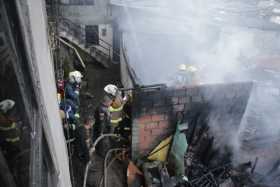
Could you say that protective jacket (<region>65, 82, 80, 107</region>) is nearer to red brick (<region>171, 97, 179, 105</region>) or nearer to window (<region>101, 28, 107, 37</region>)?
red brick (<region>171, 97, 179, 105</region>)

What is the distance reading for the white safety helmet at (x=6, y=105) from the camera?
47.7 inches

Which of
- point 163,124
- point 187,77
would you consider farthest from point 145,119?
point 187,77

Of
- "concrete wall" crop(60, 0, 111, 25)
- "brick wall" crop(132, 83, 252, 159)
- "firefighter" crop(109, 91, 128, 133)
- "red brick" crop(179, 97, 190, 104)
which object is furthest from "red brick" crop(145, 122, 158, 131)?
"concrete wall" crop(60, 0, 111, 25)

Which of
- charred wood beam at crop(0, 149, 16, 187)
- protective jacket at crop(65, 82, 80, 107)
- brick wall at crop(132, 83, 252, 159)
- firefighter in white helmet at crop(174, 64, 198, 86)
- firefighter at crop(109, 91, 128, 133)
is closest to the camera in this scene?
charred wood beam at crop(0, 149, 16, 187)

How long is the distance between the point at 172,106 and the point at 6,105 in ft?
11.6

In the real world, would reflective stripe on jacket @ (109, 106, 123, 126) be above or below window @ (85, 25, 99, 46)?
below

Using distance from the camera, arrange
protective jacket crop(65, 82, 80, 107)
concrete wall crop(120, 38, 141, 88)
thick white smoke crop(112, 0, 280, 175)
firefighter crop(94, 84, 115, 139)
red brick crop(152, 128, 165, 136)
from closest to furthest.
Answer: red brick crop(152, 128, 165, 136)
thick white smoke crop(112, 0, 280, 175)
firefighter crop(94, 84, 115, 139)
concrete wall crop(120, 38, 141, 88)
protective jacket crop(65, 82, 80, 107)

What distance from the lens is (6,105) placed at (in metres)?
1.31

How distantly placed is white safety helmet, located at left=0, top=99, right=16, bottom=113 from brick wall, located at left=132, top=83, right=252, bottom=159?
9.60 ft

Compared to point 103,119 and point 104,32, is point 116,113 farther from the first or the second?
point 104,32

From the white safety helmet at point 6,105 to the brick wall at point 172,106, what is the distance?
2.93 m

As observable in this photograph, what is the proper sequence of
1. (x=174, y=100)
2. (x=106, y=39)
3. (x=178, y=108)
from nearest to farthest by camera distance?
(x=174, y=100) < (x=178, y=108) < (x=106, y=39)

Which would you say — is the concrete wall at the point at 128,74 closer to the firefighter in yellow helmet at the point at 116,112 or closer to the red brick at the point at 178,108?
the firefighter in yellow helmet at the point at 116,112

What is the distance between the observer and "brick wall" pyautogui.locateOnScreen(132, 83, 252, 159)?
4.39m
